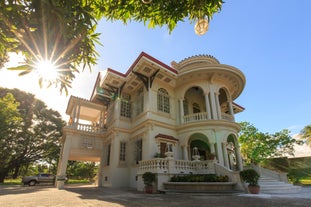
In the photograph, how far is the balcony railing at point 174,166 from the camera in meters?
10.0

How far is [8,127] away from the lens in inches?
729

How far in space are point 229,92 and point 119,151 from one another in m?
11.3

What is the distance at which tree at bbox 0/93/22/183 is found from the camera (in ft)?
55.5

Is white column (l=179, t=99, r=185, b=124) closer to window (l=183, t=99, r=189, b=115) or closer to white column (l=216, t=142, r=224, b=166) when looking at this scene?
window (l=183, t=99, r=189, b=115)

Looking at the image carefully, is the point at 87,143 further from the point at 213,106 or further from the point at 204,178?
the point at 213,106

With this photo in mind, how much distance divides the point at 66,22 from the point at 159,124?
10375 mm

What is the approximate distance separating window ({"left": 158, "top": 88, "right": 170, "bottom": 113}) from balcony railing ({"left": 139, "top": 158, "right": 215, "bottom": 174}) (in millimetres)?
4809

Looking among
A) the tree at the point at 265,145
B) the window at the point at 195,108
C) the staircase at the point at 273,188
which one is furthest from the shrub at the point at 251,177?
the tree at the point at 265,145

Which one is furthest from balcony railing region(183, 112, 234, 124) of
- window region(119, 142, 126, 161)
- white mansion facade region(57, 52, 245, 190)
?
window region(119, 142, 126, 161)

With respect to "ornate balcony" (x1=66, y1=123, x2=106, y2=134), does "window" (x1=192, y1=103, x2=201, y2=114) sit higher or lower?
higher

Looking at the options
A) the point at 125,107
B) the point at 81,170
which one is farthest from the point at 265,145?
the point at 81,170

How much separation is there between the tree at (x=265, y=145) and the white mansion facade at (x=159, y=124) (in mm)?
10053

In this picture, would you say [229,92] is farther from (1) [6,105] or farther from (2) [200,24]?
(1) [6,105]

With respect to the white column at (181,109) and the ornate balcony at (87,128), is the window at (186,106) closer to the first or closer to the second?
the white column at (181,109)
